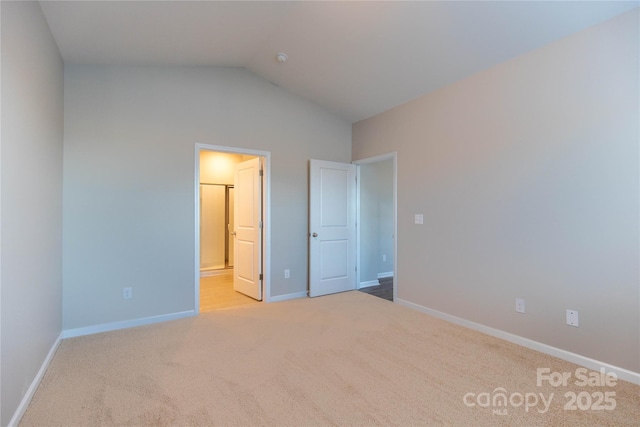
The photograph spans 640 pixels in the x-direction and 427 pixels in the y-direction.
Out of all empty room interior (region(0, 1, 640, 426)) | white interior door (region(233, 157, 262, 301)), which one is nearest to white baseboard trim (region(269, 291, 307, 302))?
empty room interior (region(0, 1, 640, 426))

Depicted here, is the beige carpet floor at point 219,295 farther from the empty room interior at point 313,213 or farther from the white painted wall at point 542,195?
Answer: the white painted wall at point 542,195

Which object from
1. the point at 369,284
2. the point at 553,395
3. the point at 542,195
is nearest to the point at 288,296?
the point at 369,284

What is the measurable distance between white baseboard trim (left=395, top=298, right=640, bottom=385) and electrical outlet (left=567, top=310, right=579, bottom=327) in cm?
23

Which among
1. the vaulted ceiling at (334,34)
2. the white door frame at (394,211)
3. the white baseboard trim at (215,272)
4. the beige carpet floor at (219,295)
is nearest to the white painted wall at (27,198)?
the vaulted ceiling at (334,34)

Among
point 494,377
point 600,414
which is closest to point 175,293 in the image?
point 494,377

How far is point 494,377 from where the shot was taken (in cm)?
218

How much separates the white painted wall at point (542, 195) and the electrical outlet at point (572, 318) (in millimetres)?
42

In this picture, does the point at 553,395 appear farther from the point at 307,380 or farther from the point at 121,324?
the point at 121,324

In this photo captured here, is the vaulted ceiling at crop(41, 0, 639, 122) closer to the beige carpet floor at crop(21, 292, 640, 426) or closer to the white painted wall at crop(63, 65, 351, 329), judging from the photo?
the white painted wall at crop(63, 65, 351, 329)

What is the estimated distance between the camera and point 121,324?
10.2ft

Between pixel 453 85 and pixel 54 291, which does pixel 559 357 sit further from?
pixel 54 291

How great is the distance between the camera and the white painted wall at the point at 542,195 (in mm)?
2183

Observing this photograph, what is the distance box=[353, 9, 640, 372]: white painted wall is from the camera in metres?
2.18

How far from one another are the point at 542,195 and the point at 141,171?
3.82 m
